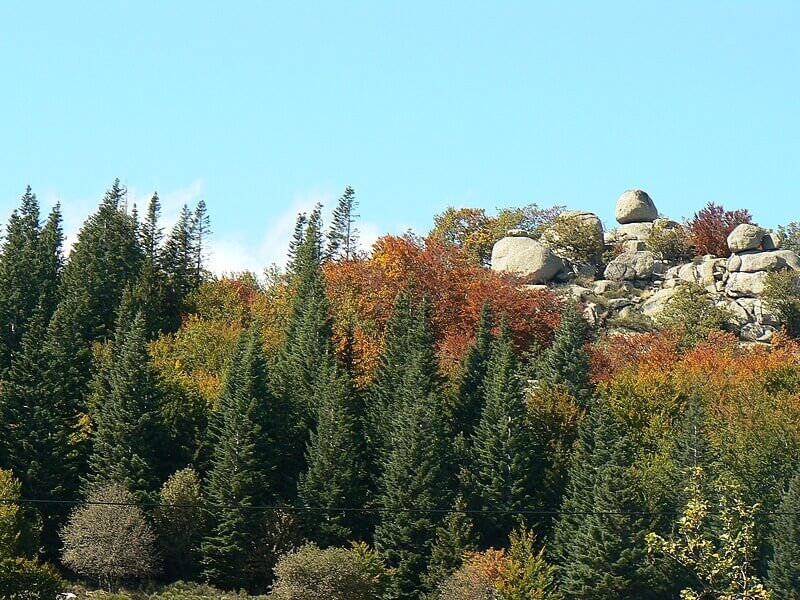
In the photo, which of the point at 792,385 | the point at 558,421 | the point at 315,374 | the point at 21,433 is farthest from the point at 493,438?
the point at 21,433

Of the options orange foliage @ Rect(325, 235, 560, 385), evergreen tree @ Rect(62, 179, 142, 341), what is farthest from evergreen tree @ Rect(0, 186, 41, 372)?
orange foliage @ Rect(325, 235, 560, 385)

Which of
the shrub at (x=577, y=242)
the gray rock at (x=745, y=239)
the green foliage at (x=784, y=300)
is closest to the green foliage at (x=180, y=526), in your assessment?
the green foliage at (x=784, y=300)

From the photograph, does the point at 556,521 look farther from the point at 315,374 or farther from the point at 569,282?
the point at 569,282

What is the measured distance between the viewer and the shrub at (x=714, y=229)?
4173 inches

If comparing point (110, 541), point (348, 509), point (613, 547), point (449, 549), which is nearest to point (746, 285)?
point (613, 547)

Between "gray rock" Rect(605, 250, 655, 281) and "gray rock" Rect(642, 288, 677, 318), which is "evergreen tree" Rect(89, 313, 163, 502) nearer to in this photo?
"gray rock" Rect(642, 288, 677, 318)

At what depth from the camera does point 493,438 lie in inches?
2744

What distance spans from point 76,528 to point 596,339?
41.6m

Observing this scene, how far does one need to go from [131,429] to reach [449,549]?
18.9m

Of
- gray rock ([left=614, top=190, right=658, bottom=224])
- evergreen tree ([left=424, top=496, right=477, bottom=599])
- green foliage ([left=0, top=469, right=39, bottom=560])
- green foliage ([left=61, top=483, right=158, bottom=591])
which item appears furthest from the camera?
gray rock ([left=614, top=190, right=658, bottom=224])

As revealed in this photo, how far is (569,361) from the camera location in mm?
78000

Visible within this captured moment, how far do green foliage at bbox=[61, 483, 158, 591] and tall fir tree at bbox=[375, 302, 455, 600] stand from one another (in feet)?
39.3

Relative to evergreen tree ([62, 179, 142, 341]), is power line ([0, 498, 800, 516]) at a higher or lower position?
lower

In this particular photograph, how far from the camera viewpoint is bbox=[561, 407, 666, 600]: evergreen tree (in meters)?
62.6
